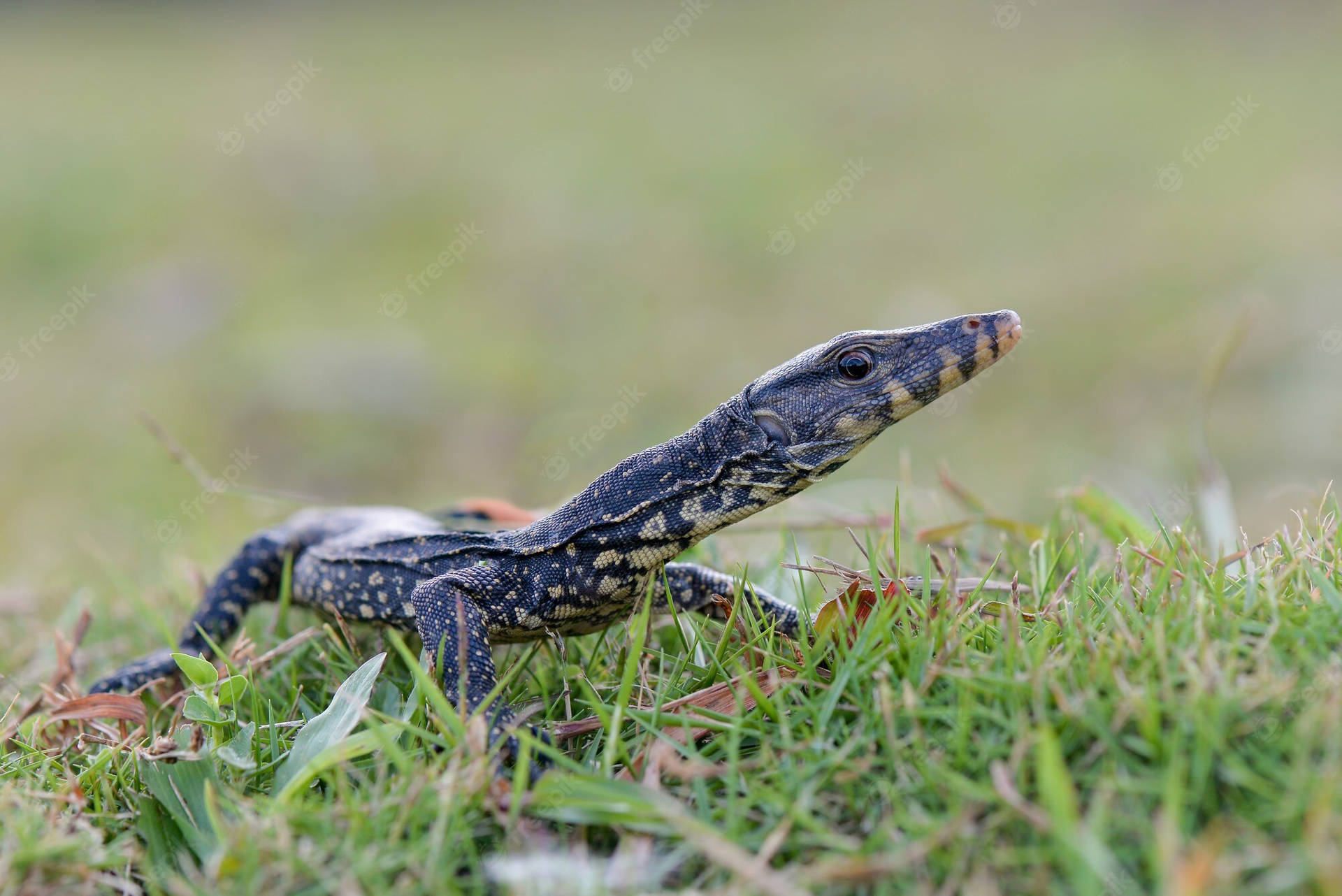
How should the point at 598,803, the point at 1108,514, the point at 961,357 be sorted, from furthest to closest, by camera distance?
the point at 1108,514 → the point at 961,357 → the point at 598,803

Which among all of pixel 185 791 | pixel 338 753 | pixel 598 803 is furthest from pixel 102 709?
pixel 598 803

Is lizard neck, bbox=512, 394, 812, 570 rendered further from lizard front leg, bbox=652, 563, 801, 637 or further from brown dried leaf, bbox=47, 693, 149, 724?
brown dried leaf, bbox=47, 693, 149, 724

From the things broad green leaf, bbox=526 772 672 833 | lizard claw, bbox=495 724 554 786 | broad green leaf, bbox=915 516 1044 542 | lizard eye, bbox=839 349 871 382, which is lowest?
broad green leaf, bbox=915 516 1044 542

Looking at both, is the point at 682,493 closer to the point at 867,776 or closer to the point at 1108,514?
the point at 867,776

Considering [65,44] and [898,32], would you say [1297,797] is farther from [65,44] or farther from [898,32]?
[65,44]

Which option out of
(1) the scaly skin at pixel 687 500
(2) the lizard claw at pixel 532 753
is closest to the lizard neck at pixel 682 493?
(1) the scaly skin at pixel 687 500

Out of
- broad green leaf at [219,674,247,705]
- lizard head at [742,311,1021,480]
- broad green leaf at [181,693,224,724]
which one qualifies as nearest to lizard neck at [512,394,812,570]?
lizard head at [742,311,1021,480]
